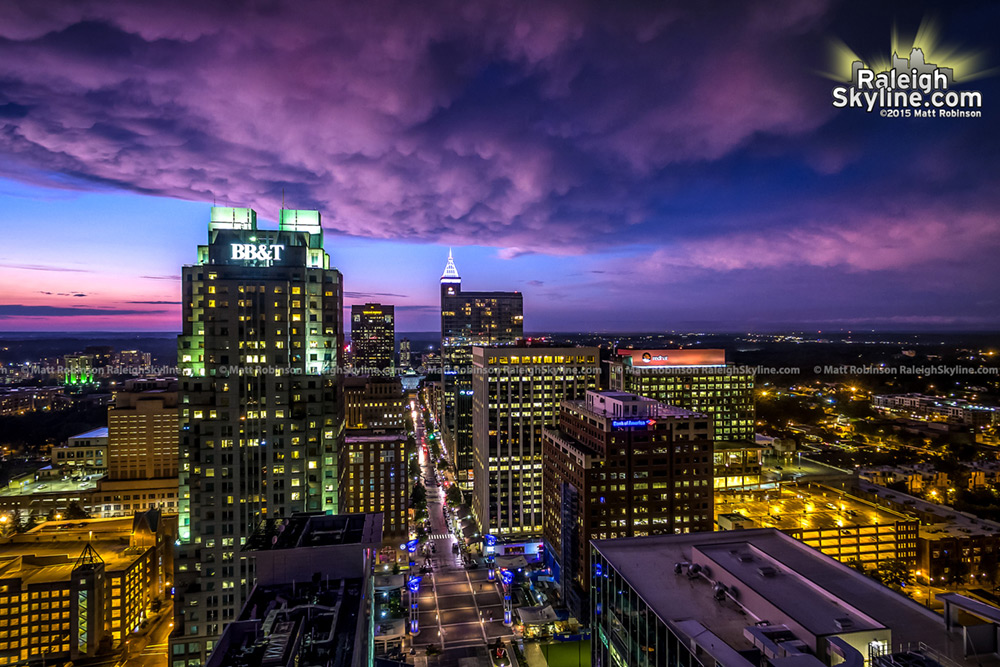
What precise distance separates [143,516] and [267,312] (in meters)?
61.1

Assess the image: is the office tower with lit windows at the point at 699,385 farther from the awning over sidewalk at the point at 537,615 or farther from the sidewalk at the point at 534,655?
the sidewalk at the point at 534,655

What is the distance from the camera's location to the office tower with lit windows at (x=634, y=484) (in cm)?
8019

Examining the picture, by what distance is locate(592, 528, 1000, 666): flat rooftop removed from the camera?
2686 centimetres

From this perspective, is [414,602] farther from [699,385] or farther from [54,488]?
[54,488]

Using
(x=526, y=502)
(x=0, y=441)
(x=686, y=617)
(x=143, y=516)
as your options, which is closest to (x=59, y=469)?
(x=0, y=441)

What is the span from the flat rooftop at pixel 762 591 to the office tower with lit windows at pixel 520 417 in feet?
234

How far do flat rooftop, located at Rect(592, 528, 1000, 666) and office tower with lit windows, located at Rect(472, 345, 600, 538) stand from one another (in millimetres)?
71399

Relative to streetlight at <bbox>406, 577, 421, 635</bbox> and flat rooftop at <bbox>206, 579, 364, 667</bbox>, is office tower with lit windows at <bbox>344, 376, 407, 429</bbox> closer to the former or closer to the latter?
streetlight at <bbox>406, 577, 421, 635</bbox>

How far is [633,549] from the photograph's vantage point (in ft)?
132

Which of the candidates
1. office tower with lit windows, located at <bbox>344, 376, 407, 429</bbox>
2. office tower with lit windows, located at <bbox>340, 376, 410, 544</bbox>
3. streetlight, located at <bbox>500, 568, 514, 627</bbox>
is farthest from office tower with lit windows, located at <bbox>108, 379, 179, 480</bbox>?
streetlight, located at <bbox>500, 568, 514, 627</bbox>

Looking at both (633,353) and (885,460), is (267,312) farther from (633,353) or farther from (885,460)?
(885,460)

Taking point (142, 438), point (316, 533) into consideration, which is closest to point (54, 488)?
point (142, 438)

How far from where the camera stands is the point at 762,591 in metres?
30.7

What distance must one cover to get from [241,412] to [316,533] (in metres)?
30.1
